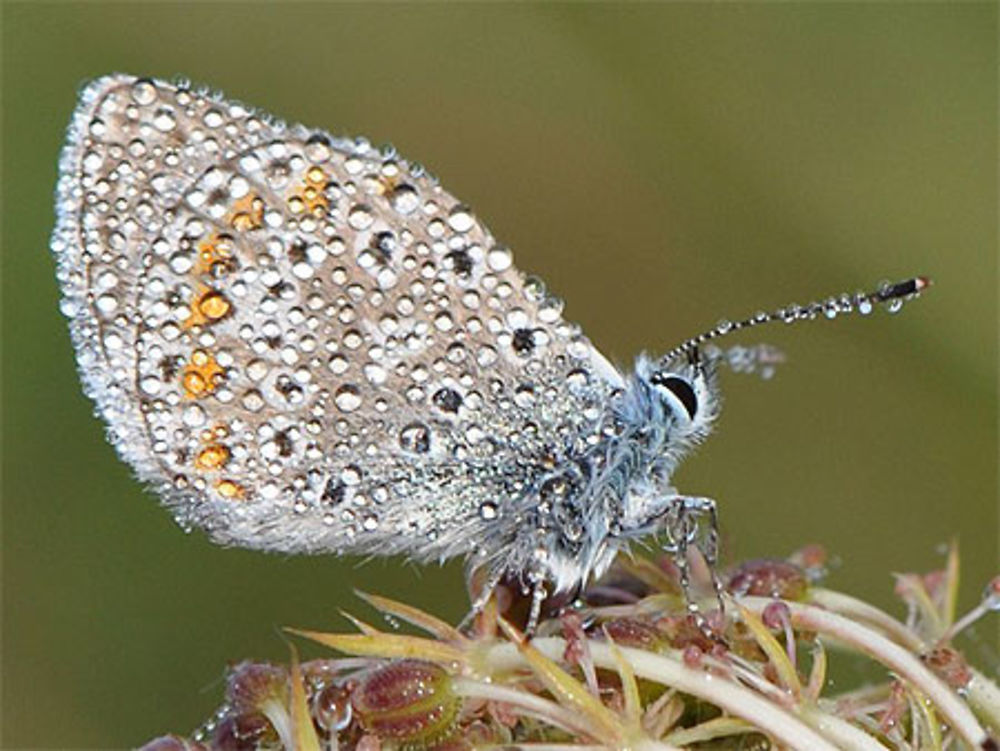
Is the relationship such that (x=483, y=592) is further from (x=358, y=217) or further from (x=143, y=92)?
(x=143, y=92)

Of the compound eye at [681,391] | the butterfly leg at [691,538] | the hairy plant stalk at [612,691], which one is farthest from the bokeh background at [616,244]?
the hairy plant stalk at [612,691]

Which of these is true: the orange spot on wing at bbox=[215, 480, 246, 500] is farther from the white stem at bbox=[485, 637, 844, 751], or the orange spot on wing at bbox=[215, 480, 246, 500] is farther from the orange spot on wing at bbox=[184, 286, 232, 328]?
the white stem at bbox=[485, 637, 844, 751]

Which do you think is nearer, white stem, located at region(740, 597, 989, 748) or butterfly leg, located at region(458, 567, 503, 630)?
white stem, located at region(740, 597, 989, 748)

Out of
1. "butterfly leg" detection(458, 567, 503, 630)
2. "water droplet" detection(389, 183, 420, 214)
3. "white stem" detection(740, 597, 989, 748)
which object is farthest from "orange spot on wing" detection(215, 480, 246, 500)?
"white stem" detection(740, 597, 989, 748)

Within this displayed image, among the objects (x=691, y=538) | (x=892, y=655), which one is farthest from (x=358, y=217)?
(x=892, y=655)

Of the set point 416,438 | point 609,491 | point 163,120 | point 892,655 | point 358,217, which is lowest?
point 892,655

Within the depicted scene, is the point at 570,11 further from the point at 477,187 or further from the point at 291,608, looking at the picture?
the point at 291,608
